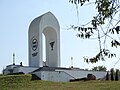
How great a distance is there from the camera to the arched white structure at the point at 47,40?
156 ft

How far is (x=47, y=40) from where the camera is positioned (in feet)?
166

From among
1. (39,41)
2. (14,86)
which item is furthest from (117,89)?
(39,41)

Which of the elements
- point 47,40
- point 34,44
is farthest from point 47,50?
point 34,44

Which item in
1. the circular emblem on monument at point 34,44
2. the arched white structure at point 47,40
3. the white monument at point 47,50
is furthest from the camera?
the circular emblem on monument at point 34,44

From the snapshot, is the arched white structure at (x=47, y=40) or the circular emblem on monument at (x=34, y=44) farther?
the circular emblem on monument at (x=34, y=44)

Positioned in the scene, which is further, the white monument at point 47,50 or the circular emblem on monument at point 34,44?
the circular emblem on monument at point 34,44

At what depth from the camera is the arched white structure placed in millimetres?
47688

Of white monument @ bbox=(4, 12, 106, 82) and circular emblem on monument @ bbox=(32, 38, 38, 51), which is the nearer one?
white monument @ bbox=(4, 12, 106, 82)

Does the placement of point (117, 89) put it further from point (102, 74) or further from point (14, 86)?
point (102, 74)

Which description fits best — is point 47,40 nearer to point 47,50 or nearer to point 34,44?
point 47,50

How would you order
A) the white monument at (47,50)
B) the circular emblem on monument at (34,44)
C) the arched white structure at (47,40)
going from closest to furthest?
the white monument at (47,50), the arched white structure at (47,40), the circular emblem on monument at (34,44)

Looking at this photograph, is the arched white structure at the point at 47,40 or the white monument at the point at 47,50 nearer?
the white monument at the point at 47,50

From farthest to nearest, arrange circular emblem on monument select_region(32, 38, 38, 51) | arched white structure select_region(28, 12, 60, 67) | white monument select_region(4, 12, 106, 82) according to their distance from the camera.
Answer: circular emblem on monument select_region(32, 38, 38, 51) → arched white structure select_region(28, 12, 60, 67) → white monument select_region(4, 12, 106, 82)

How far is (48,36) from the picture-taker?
50.8m
